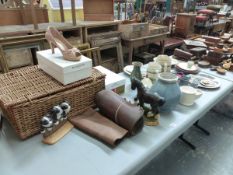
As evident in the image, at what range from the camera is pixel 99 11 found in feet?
7.52

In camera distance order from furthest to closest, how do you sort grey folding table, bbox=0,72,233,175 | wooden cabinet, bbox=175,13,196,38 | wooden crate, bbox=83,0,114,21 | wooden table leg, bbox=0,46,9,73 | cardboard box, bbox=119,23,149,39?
wooden cabinet, bbox=175,13,196,38
cardboard box, bbox=119,23,149,39
wooden crate, bbox=83,0,114,21
wooden table leg, bbox=0,46,9,73
grey folding table, bbox=0,72,233,175

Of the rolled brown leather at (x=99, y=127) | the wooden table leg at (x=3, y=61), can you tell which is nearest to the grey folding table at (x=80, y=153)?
the rolled brown leather at (x=99, y=127)

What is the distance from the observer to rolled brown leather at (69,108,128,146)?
78 centimetres

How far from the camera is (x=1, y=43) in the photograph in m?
1.57

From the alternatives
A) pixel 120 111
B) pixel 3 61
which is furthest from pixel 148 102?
pixel 3 61

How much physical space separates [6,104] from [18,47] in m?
1.17

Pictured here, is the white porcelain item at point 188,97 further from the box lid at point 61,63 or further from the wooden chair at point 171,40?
the wooden chair at point 171,40

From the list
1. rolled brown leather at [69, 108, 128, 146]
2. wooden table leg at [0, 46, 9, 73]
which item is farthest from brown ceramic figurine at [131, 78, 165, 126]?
wooden table leg at [0, 46, 9, 73]

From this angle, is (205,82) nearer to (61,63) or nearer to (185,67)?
(185,67)

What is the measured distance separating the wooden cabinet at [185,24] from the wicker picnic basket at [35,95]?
2.87 meters

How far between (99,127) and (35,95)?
30 centimetres

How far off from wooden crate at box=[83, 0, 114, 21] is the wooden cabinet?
1.63m

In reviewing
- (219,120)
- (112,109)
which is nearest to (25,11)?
(112,109)

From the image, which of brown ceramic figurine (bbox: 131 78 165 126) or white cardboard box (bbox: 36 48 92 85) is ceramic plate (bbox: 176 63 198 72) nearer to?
brown ceramic figurine (bbox: 131 78 165 126)
